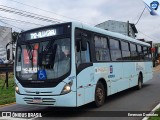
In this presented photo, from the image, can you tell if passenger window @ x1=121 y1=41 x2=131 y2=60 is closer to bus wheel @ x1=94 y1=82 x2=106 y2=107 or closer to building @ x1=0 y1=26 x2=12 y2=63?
bus wheel @ x1=94 y1=82 x2=106 y2=107

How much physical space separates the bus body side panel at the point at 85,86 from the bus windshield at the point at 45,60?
0.66 meters

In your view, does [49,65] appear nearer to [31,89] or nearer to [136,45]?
[31,89]

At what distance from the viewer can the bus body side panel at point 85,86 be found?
1017cm

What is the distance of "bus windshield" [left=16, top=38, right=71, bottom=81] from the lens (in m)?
10.0

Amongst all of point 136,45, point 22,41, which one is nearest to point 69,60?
point 22,41

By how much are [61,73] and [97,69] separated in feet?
6.85

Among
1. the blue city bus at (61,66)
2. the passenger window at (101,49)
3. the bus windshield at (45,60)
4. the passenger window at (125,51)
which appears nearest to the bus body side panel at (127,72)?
the passenger window at (125,51)

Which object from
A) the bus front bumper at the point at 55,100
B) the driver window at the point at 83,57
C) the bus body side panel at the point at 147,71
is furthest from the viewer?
the bus body side panel at the point at 147,71

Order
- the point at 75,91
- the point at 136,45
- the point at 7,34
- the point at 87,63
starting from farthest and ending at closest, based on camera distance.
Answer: the point at 7,34 < the point at 136,45 < the point at 87,63 < the point at 75,91

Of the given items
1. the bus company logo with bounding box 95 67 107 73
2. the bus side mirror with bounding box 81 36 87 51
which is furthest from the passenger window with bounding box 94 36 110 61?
the bus side mirror with bounding box 81 36 87 51

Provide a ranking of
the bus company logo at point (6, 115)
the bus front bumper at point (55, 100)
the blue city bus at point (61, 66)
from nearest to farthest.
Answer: the bus front bumper at point (55, 100)
the blue city bus at point (61, 66)
the bus company logo at point (6, 115)

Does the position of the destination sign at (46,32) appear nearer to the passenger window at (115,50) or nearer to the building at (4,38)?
the passenger window at (115,50)

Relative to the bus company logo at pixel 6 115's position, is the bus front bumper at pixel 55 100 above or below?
above

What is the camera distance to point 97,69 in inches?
460
